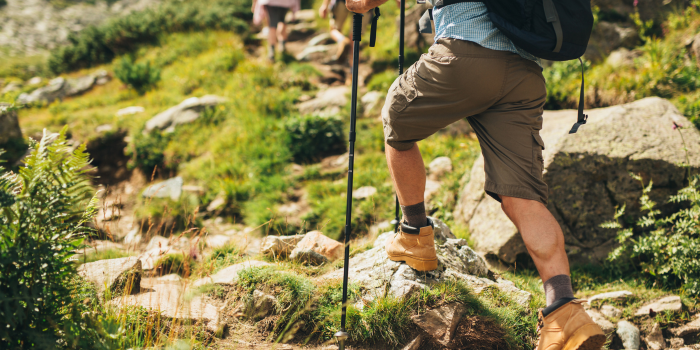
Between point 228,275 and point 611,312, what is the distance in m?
2.86

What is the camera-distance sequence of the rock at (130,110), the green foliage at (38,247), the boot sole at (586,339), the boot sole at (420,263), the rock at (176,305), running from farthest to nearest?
1. the rock at (130,110)
2. the boot sole at (420,263)
3. the rock at (176,305)
4. the boot sole at (586,339)
5. the green foliage at (38,247)

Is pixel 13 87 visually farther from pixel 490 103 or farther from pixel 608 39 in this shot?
pixel 608 39

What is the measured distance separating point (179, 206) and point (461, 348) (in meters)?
4.43

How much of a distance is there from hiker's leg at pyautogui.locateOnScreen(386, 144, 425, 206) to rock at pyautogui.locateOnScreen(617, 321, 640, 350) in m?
1.80

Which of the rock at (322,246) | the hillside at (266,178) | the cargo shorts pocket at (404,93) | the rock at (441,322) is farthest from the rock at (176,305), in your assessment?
the cargo shorts pocket at (404,93)

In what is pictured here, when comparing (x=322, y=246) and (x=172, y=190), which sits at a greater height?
(x=322, y=246)

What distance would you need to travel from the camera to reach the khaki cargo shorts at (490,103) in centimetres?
204

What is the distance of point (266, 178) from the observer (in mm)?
5871

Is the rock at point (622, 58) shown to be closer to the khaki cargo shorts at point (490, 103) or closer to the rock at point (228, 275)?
the khaki cargo shorts at point (490, 103)

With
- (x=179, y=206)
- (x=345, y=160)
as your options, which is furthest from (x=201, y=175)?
(x=345, y=160)

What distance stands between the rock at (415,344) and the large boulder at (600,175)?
161cm

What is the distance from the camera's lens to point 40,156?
5.80 feet

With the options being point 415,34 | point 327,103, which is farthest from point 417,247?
point 415,34

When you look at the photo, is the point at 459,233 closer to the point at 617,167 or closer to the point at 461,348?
the point at 617,167
